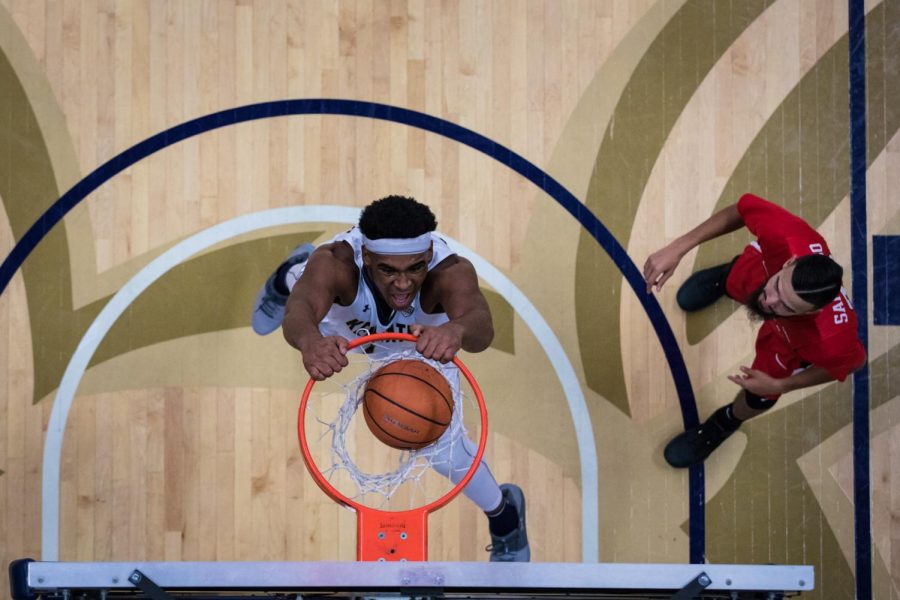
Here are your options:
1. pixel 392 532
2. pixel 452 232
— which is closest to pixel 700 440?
pixel 452 232

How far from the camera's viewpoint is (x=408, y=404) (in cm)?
397

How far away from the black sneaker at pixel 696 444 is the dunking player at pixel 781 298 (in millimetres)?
83

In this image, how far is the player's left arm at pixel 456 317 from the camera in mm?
3898

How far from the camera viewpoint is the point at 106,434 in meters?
5.78

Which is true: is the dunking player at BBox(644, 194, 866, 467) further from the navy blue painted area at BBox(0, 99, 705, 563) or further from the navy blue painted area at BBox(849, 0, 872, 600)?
the navy blue painted area at BBox(849, 0, 872, 600)

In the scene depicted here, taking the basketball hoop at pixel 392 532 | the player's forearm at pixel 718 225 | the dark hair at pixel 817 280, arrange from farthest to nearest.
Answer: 1. the player's forearm at pixel 718 225
2. the dark hair at pixel 817 280
3. the basketball hoop at pixel 392 532

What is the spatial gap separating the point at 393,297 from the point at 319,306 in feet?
1.09

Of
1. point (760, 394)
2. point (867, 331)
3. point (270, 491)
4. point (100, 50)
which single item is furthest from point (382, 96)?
point (867, 331)

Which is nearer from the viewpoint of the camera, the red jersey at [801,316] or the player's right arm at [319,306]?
the player's right arm at [319,306]

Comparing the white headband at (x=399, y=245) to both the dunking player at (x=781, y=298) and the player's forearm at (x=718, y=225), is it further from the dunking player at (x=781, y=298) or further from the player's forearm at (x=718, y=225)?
the player's forearm at (x=718, y=225)

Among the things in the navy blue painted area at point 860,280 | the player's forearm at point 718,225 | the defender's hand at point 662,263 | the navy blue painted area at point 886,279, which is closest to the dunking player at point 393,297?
the defender's hand at point 662,263

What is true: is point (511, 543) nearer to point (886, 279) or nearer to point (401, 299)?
point (401, 299)

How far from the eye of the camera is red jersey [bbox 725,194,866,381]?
4801mm

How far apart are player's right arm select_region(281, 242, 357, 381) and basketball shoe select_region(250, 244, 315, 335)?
3.58ft
